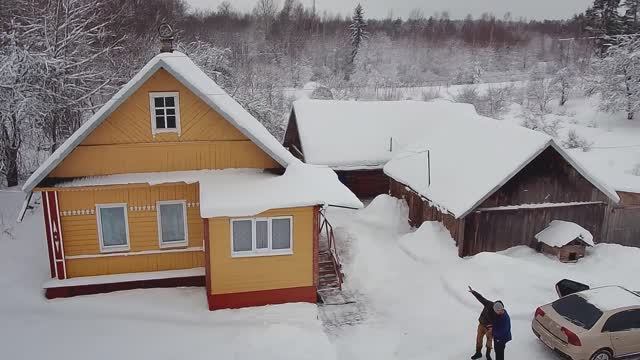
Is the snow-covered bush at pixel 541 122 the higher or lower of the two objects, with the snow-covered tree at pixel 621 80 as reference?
lower

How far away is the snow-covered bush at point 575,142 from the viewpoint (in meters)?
33.1

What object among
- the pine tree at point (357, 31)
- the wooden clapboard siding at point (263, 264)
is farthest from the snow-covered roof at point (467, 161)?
the pine tree at point (357, 31)

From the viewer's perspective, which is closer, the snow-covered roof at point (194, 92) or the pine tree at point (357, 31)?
the snow-covered roof at point (194, 92)

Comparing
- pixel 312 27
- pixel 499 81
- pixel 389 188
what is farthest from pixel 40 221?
pixel 312 27

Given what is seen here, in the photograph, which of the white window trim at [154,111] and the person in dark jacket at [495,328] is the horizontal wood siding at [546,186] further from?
the white window trim at [154,111]

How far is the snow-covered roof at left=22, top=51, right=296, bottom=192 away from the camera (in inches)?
514

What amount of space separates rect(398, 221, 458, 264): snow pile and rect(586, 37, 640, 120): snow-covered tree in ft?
86.8

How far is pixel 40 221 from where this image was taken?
19.2 metres

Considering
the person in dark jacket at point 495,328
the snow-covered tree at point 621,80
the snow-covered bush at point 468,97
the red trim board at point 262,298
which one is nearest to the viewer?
the person in dark jacket at point 495,328

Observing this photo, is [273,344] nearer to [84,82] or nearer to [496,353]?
[496,353]

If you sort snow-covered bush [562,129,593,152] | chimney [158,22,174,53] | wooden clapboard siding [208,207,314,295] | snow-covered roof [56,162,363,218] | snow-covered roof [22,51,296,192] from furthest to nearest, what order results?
snow-covered bush [562,129,593,152]
chimney [158,22,174,53]
wooden clapboard siding [208,207,314,295]
snow-covered roof [22,51,296,192]
snow-covered roof [56,162,363,218]

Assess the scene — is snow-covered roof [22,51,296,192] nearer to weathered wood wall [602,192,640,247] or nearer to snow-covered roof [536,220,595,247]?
snow-covered roof [536,220,595,247]

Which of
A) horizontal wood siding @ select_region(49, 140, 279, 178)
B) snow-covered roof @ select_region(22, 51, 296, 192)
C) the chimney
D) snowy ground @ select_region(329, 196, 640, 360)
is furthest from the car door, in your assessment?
the chimney

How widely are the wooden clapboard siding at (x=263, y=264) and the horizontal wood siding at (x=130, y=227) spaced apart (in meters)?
1.67
